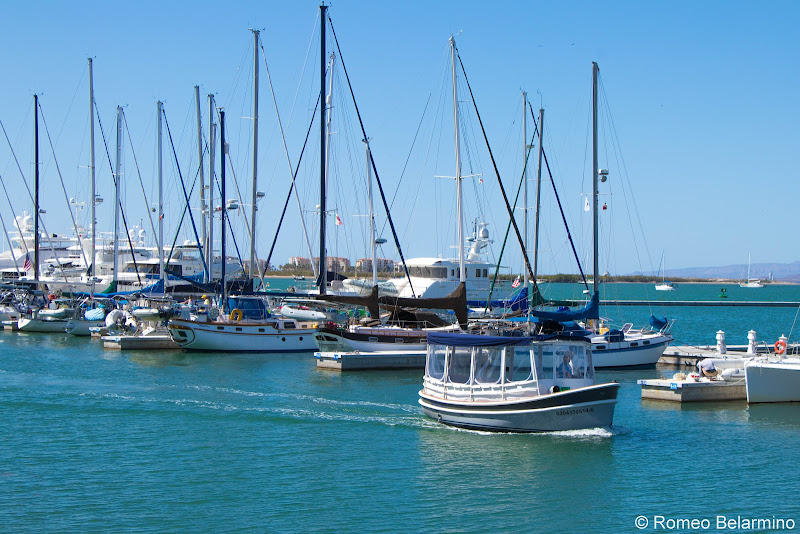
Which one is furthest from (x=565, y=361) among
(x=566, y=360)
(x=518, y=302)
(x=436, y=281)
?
(x=436, y=281)

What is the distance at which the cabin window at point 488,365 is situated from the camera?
859 inches

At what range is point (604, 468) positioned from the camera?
18.7 meters

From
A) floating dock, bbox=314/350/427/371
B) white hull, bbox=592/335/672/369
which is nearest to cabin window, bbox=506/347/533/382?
floating dock, bbox=314/350/427/371

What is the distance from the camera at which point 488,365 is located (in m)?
22.0

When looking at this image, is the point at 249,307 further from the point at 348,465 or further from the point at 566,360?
the point at 348,465

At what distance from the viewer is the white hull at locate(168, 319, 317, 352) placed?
1655 inches

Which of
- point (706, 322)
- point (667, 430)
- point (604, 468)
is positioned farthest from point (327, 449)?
point (706, 322)

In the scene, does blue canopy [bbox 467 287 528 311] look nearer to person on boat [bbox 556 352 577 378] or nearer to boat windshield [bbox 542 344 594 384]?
boat windshield [bbox 542 344 594 384]

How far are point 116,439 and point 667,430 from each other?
14.9 metres

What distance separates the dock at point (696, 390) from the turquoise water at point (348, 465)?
538mm

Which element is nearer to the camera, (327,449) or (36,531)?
(36,531)

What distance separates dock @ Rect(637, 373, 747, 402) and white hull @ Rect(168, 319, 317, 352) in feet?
70.5

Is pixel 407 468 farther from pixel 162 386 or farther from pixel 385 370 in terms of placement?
pixel 385 370

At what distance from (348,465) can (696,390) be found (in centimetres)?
1353
